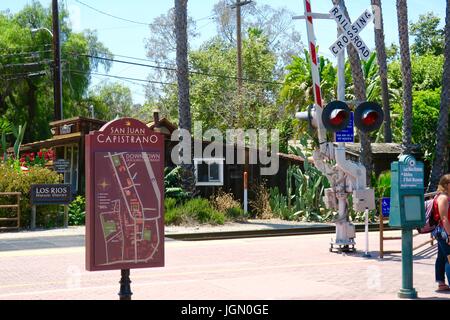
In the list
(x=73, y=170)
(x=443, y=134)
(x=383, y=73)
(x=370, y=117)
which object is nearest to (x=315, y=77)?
(x=370, y=117)

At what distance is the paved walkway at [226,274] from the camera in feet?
30.9

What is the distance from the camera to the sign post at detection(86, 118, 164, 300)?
24.1 feet

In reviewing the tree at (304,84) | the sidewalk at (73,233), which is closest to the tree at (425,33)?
the tree at (304,84)

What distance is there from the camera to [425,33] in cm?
6400

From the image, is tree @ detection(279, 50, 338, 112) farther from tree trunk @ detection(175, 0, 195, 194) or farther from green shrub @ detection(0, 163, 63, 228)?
green shrub @ detection(0, 163, 63, 228)

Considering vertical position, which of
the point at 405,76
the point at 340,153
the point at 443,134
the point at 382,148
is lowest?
the point at 340,153

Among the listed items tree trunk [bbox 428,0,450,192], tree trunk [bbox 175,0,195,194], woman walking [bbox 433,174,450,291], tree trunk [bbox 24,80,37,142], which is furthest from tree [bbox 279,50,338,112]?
woman walking [bbox 433,174,450,291]

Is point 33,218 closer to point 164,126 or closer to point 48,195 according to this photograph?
point 48,195

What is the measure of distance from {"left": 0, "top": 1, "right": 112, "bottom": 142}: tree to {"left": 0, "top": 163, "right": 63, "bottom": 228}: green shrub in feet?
69.2

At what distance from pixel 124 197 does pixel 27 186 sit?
12714 millimetres

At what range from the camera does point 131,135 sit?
7.57 m

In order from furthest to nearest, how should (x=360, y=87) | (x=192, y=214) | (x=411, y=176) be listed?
(x=360, y=87) → (x=192, y=214) → (x=411, y=176)

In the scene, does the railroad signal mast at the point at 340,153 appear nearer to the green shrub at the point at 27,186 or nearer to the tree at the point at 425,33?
the green shrub at the point at 27,186

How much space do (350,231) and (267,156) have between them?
488 inches
